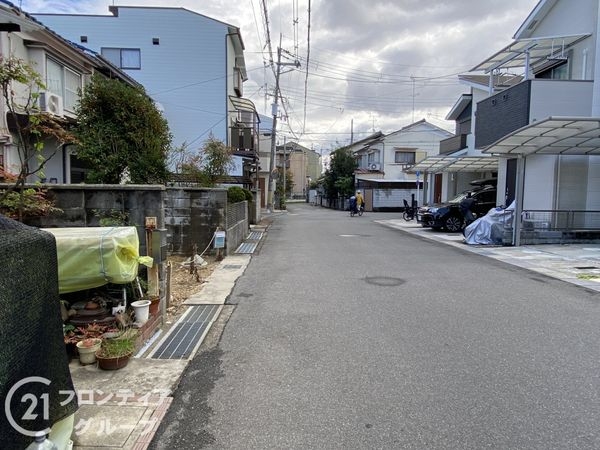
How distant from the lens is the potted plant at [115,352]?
3914mm

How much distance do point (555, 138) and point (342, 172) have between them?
28853 millimetres

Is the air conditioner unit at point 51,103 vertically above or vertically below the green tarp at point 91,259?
above

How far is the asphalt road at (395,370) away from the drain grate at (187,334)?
0.75ft

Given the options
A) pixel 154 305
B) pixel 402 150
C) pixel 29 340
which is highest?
pixel 402 150

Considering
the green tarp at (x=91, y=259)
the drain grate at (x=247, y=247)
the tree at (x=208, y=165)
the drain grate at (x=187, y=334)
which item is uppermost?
the tree at (x=208, y=165)

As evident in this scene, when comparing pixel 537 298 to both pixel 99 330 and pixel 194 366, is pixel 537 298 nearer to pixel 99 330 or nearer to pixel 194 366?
pixel 194 366

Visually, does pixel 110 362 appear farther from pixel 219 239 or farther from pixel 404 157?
pixel 404 157

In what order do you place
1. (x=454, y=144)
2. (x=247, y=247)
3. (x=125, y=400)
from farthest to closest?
1. (x=454, y=144)
2. (x=247, y=247)
3. (x=125, y=400)

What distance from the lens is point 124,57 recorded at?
2372cm

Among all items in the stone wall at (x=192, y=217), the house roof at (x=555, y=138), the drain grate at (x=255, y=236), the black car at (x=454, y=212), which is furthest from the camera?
the black car at (x=454, y=212)

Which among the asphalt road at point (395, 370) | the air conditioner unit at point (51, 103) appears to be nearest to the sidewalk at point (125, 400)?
the asphalt road at point (395, 370)

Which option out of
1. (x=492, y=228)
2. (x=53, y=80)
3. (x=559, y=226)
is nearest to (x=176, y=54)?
(x=53, y=80)

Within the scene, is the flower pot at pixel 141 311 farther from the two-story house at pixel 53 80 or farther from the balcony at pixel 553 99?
the balcony at pixel 553 99

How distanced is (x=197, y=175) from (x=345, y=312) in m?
10.0
